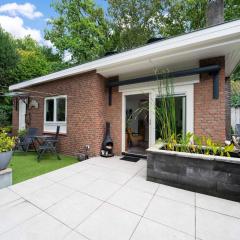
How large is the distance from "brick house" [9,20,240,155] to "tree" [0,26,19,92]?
18.4 ft

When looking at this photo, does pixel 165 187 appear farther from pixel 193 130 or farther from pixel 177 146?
pixel 193 130

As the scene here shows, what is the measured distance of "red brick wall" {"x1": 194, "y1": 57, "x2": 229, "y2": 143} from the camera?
384cm

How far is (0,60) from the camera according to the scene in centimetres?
1100

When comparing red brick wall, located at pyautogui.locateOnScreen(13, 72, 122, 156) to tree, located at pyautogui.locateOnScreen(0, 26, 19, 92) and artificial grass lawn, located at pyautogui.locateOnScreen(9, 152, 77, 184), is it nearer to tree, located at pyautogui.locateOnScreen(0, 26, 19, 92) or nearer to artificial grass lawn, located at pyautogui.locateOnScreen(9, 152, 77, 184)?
artificial grass lawn, located at pyautogui.locateOnScreen(9, 152, 77, 184)

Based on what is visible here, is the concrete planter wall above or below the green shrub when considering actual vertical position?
below

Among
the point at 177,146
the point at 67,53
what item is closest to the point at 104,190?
the point at 177,146

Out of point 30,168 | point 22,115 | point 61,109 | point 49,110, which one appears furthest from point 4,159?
point 22,115

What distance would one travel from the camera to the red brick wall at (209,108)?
3836mm

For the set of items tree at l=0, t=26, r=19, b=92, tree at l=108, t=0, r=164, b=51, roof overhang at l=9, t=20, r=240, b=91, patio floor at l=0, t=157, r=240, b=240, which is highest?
tree at l=108, t=0, r=164, b=51

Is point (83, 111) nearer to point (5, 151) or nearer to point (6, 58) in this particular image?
point (5, 151)

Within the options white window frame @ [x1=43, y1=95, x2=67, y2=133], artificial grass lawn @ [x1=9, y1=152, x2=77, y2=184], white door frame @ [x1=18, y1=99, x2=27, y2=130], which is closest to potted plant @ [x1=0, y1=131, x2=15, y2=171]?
artificial grass lawn @ [x1=9, y1=152, x2=77, y2=184]

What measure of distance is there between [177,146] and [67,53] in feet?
47.5

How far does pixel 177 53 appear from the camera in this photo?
3865 mm

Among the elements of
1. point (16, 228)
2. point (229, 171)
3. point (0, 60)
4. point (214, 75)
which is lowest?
point (16, 228)
